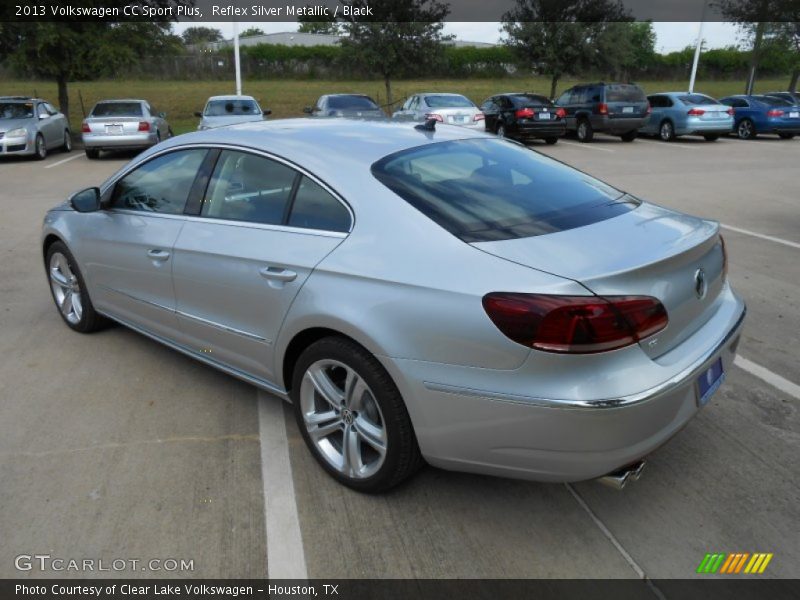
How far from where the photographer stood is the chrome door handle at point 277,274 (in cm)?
293

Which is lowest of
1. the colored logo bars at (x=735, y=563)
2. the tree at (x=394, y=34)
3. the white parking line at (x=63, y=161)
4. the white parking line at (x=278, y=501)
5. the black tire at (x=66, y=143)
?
the white parking line at (x=63, y=161)

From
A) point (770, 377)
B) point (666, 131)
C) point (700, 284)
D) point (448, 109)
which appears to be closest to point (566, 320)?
point (700, 284)

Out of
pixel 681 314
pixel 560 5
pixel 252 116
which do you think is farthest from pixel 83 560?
pixel 560 5

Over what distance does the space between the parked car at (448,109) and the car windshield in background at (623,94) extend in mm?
4701

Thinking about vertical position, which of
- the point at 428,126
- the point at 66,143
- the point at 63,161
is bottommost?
the point at 63,161

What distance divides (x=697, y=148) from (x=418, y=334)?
725 inches

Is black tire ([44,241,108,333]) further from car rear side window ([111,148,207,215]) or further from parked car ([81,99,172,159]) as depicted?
parked car ([81,99,172,159])

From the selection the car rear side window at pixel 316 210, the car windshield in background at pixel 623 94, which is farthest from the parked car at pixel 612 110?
the car rear side window at pixel 316 210

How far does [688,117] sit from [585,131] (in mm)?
2959

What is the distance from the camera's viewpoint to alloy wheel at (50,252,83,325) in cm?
479

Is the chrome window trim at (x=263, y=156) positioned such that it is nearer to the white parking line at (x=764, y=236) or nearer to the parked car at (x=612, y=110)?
the white parking line at (x=764, y=236)

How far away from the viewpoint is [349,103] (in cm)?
1720

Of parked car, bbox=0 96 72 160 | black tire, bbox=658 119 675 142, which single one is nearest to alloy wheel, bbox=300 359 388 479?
parked car, bbox=0 96 72 160

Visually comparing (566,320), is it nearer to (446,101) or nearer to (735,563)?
(735,563)
